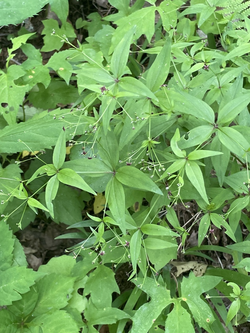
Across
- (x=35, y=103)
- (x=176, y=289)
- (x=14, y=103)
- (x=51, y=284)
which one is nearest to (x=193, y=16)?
(x=35, y=103)

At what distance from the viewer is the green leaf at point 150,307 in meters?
1.37

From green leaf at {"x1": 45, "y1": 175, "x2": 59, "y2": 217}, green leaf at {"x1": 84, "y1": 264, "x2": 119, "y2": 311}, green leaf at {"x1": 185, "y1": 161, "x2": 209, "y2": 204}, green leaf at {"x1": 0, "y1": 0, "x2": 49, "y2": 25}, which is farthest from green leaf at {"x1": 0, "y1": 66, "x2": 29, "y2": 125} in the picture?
green leaf at {"x1": 185, "y1": 161, "x2": 209, "y2": 204}

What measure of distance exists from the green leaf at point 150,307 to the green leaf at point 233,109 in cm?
85

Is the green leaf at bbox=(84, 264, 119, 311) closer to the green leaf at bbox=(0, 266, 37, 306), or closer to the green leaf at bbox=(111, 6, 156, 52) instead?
the green leaf at bbox=(0, 266, 37, 306)

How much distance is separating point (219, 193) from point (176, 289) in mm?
824

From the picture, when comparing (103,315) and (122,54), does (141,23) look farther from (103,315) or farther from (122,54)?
(103,315)

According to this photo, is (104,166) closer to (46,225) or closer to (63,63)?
(63,63)

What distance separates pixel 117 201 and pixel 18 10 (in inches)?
67.1

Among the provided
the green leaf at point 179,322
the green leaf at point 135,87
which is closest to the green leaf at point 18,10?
the green leaf at point 135,87

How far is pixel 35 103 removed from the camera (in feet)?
7.46

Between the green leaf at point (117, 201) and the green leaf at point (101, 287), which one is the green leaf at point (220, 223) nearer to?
the green leaf at point (117, 201)

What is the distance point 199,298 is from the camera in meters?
1.41

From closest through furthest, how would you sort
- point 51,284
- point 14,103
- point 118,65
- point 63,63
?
point 118,65 < point 51,284 < point 14,103 < point 63,63

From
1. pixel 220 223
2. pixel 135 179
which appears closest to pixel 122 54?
pixel 135 179
